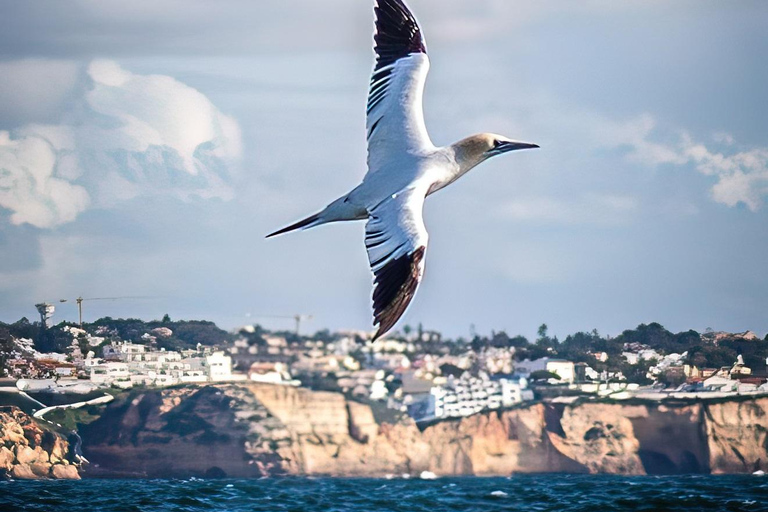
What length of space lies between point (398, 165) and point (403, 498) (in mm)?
49719

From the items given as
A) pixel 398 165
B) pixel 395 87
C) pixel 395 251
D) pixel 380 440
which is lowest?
pixel 380 440

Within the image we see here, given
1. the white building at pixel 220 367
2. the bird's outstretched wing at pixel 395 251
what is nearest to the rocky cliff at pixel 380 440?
the white building at pixel 220 367

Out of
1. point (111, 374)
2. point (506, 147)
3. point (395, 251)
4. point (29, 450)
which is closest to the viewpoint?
point (395, 251)

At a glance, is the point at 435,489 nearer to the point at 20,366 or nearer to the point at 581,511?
the point at 581,511

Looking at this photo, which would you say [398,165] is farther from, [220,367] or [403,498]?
[220,367]

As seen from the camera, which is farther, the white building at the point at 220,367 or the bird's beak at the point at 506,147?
the white building at the point at 220,367

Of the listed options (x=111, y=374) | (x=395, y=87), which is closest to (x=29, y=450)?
(x=111, y=374)

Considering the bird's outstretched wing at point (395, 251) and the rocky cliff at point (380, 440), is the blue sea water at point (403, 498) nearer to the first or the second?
the rocky cliff at point (380, 440)

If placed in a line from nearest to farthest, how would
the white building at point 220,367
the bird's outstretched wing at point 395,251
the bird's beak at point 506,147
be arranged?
the bird's outstretched wing at point 395,251, the bird's beak at point 506,147, the white building at point 220,367

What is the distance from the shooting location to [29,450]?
9206 centimetres

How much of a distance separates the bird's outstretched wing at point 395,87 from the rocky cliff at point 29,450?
247ft

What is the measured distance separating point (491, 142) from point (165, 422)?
81.3m

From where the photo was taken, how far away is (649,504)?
49.3m

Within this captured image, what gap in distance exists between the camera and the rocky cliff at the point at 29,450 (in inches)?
3433
